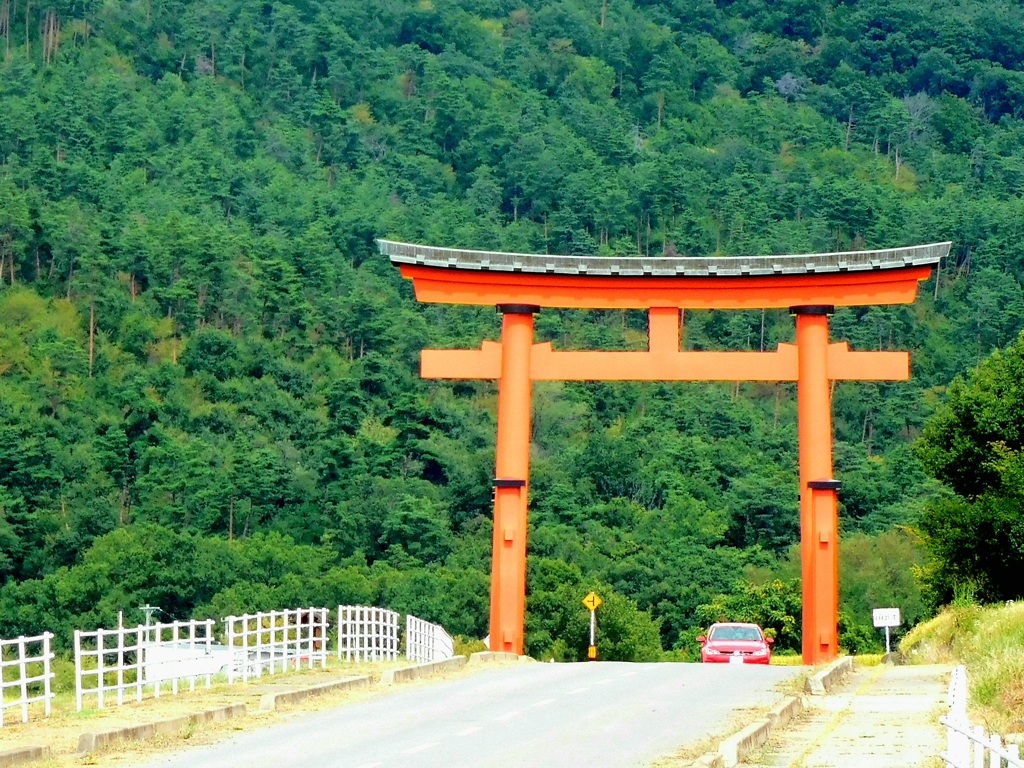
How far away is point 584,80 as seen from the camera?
172 m

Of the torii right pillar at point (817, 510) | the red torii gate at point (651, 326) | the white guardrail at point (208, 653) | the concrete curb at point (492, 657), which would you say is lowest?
the concrete curb at point (492, 657)

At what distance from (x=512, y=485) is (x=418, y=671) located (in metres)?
9.60

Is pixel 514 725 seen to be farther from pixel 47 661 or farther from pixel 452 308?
pixel 452 308

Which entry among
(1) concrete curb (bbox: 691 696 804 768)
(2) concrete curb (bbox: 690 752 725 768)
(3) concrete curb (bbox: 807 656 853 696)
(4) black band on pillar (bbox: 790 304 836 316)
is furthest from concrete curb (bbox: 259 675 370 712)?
(4) black band on pillar (bbox: 790 304 836 316)

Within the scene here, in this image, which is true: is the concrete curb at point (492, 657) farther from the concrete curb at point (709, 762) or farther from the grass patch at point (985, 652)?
the concrete curb at point (709, 762)

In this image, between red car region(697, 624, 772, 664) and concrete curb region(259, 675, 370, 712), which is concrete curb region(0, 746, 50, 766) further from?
red car region(697, 624, 772, 664)

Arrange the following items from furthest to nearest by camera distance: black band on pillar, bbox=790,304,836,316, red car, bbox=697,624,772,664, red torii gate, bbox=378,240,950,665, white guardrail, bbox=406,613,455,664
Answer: black band on pillar, bbox=790,304,836,316, red torii gate, bbox=378,240,950,665, red car, bbox=697,624,772,664, white guardrail, bbox=406,613,455,664

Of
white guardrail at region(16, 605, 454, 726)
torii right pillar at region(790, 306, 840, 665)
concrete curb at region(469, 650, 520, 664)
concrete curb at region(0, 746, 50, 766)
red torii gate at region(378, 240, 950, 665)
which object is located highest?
red torii gate at region(378, 240, 950, 665)

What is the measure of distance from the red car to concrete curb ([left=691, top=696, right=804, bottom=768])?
13.1 m

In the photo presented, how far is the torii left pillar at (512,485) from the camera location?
3778cm

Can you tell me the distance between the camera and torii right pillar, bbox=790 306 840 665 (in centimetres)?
3700

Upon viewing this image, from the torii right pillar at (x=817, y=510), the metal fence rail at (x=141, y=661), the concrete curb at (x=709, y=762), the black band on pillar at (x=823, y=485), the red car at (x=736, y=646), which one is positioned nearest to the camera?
the concrete curb at (x=709, y=762)

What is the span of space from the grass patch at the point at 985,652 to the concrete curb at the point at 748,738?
2017 millimetres

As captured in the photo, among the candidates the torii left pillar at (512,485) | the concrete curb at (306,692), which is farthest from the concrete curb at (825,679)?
the torii left pillar at (512,485)
